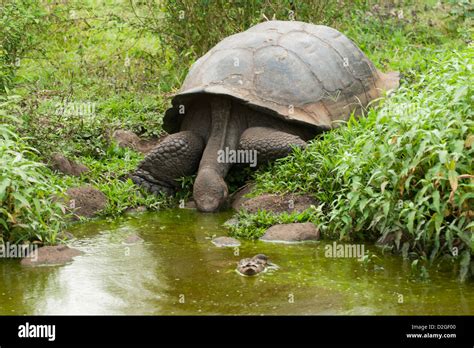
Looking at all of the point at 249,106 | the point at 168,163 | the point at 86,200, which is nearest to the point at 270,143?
the point at 249,106

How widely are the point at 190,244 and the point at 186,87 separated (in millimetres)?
2142

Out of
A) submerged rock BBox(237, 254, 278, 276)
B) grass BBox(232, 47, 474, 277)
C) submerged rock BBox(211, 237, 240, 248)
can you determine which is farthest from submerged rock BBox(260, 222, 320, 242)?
submerged rock BBox(237, 254, 278, 276)

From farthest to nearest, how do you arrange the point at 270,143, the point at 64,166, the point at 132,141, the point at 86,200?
the point at 132,141
the point at 64,166
the point at 270,143
the point at 86,200

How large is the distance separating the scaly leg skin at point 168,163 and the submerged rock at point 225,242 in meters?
1.54

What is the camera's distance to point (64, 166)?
8.11 m

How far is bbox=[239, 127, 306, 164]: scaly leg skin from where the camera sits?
7824 mm

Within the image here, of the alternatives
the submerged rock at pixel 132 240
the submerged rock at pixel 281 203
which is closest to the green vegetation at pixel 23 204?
the submerged rock at pixel 132 240

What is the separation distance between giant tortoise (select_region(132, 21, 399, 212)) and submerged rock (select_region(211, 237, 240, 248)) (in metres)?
0.94

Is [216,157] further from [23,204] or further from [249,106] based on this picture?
[23,204]

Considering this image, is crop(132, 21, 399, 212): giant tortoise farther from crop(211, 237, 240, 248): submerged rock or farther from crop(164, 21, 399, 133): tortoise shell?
crop(211, 237, 240, 248): submerged rock

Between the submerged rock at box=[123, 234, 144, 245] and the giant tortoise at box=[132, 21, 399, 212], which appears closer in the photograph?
the submerged rock at box=[123, 234, 144, 245]

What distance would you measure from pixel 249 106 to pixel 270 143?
422 millimetres

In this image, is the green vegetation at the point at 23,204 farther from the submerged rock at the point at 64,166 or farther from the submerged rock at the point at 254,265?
the submerged rock at the point at 64,166

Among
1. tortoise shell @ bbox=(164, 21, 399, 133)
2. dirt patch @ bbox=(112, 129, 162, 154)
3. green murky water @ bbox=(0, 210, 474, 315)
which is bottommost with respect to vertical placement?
green murky water @ bbox=(0, 210, 474, 315)
